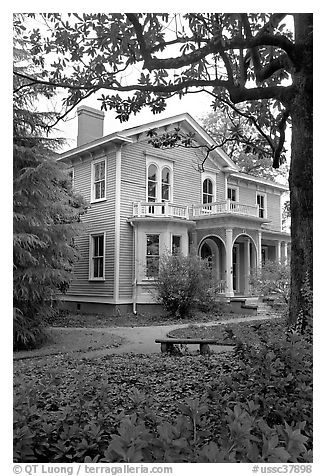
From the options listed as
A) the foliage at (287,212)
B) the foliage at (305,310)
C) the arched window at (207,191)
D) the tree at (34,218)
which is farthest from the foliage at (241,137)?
the arched window at (207,191)

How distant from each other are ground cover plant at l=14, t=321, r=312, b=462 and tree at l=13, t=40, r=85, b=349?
0.80 metres

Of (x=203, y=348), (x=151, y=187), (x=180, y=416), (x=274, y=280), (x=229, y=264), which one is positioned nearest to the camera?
(x=180, y=416)

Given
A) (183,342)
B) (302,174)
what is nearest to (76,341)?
(183,342)

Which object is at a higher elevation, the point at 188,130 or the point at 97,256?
the point at 188,130

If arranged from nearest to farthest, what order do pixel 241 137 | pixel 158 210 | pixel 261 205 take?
pixel 241 137 < pixel 261 205 < pixel 158 210

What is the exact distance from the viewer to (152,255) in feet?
30.5

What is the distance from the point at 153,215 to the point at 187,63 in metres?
5.62

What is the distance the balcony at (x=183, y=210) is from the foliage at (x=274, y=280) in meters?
2.79

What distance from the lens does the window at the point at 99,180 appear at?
283 inches

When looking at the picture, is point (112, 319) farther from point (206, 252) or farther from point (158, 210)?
point (206, 252)

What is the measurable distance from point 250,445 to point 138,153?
696 centimetres

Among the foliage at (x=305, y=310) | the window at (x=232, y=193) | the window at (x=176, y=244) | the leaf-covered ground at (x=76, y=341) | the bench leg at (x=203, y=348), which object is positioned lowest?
the bench leg at (x=203, y=348)

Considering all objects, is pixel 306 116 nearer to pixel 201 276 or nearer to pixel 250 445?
pixel 250 445

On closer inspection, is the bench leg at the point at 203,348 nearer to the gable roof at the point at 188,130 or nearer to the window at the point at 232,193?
the gable roof at the point at 188,130
